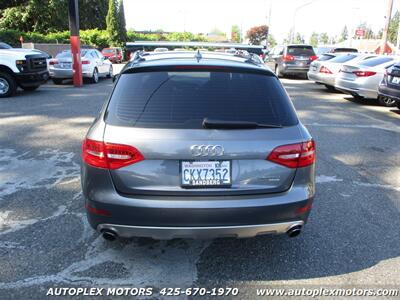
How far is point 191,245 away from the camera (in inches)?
147

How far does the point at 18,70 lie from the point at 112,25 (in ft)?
111

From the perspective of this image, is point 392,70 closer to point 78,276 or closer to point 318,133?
point 318,133

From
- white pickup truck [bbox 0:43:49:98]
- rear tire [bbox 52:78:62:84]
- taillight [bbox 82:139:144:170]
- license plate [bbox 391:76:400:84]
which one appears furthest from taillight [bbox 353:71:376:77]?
rear tire [bbox 52:78:62:84]

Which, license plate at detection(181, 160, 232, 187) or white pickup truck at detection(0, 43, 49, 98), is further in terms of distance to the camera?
white pickup truck at detection(0, 43, 49, 98)

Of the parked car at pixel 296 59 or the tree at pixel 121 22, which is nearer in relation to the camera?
the parked car at pixel 296 59

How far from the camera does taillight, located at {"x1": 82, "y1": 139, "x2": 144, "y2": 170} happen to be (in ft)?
9.46

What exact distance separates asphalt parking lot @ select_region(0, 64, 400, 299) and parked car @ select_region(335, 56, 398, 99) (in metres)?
6.24

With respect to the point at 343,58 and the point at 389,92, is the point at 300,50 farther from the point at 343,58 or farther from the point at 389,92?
the point at 389,92

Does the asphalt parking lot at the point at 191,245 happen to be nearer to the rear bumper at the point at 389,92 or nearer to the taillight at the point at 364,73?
the rear bumper at the point at 389,92

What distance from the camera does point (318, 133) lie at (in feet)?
27.9

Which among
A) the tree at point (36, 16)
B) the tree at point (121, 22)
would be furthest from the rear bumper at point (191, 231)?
the tree at point (121, 22)

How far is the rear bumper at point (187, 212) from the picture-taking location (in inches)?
114

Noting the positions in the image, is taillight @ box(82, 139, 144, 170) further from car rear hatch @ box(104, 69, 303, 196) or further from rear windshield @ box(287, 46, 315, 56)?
rear windshield @ box(287, 46, 315, 56)

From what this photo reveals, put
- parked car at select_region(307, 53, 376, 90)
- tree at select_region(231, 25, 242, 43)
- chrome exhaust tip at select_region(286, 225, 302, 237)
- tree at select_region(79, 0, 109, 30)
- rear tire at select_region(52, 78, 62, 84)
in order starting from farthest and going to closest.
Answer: tree at select_region(231, 25, 242, 43), tree at select_region(79, 0, 109, 30), rear tire at select_region(52, 78, 62, 84), parked car at select_region(307, 53, 376, 90), chrome exhaust tip at select_region(286, 225, 302, 237)
